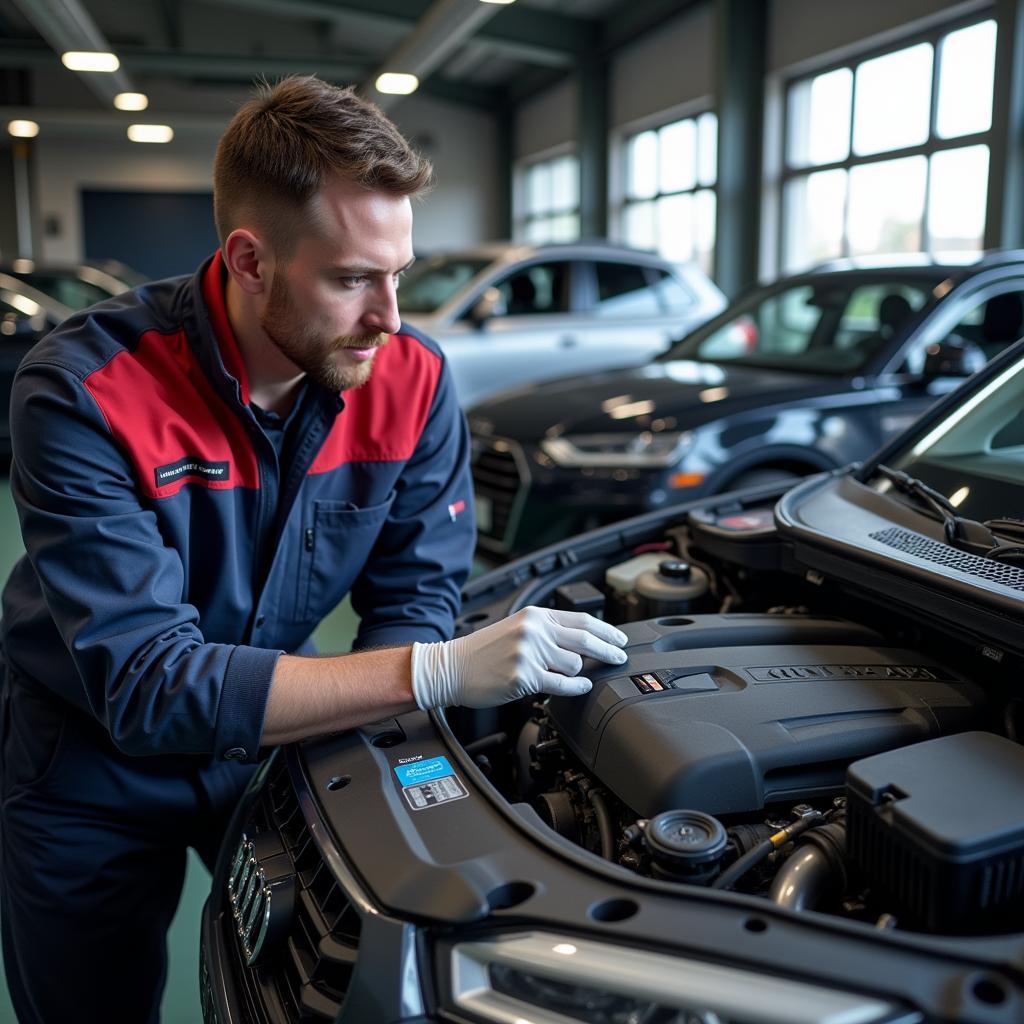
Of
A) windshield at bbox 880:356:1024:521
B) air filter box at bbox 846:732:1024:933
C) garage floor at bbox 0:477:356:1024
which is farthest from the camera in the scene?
garage floor at bbox 0:477:356:1024

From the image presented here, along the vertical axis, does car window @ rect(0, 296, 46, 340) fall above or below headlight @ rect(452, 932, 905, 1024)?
above

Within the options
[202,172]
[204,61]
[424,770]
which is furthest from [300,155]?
[202,172]

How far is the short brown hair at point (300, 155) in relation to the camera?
4.36 feet

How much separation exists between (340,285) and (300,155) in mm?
175

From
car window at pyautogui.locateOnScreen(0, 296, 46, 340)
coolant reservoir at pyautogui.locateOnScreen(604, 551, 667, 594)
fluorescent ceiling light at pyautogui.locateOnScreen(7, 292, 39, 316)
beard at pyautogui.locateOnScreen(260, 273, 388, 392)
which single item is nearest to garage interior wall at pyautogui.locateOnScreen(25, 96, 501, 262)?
fluorescent ceiling light at pyautogui.locateOnScreen(7, 292, 39, 316)

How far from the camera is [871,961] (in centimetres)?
79

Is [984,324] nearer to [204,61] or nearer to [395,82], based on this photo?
[395,82]

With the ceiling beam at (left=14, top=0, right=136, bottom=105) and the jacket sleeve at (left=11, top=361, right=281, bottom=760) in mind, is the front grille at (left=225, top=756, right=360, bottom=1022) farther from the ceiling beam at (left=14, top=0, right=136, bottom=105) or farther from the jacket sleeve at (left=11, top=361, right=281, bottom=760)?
the ceiling beam at (left=14, top=0, right=136, bottom=105)

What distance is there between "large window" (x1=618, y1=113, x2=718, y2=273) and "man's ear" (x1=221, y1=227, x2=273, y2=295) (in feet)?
26.9

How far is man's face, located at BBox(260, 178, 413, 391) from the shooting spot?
135cm

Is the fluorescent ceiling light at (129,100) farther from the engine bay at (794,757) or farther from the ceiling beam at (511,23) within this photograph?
the engine bay at (794,757)

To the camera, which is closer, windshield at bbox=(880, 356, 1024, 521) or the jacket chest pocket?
windshield at bbox=(880, 356, 1024, 521)

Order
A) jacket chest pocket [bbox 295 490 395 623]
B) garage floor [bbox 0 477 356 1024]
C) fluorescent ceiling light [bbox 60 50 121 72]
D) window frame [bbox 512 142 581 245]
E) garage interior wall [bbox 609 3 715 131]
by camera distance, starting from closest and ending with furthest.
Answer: jacket chest pocket [bbox 295 490 395 623]
garage floor [bbox 0 477 356 1024]
fluorescent ceiling light [bbox 60 50 121 72]
garage interior wall [bbox 609 3 715 131]
window frame [bbox 512 142 581 245]

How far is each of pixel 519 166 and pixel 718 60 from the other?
6.61m
